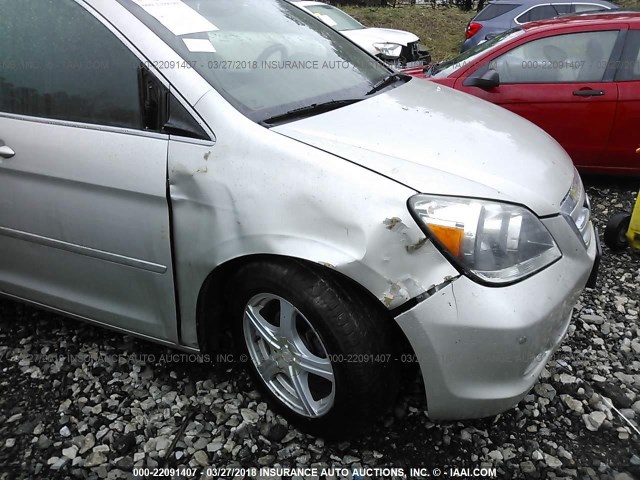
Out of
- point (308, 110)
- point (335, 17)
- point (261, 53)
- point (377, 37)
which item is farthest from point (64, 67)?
point (335, 17)

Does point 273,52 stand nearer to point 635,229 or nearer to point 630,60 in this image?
point 635,229

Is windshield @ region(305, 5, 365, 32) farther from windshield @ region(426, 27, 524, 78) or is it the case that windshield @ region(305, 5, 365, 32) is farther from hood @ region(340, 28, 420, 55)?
windshield @ region(426, 27, 524, 78)

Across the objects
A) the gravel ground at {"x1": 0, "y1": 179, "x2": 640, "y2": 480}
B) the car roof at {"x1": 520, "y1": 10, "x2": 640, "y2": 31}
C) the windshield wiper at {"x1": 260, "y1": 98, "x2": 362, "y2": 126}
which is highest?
the car roof at {"x1": 520, "y1": 10, "x2": 640, "y2": 31}

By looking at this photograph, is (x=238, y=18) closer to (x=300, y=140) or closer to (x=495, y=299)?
(x=300, y=140)

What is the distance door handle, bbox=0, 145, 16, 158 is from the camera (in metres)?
2.24

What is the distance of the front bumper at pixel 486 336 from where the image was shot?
1.66 m

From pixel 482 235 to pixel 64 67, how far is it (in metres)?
1.76

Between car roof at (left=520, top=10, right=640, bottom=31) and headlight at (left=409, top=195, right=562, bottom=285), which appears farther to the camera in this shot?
car roof at (left=520, top=10, right=640, bottom=31)

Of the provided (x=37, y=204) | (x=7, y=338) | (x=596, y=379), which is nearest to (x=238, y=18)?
(x=37, y=204)

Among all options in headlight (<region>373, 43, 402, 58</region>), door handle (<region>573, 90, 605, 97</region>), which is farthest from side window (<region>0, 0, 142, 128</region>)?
headlight (<region>373, 43, 402, 58</region>)

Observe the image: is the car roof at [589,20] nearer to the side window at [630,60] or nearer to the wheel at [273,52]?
the side window at [630,60]

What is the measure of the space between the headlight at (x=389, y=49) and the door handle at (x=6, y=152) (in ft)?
20.4

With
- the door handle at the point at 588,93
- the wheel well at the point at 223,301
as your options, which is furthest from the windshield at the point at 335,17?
the wheel well at the point at 223,301

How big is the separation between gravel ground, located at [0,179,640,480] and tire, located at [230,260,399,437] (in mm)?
179
